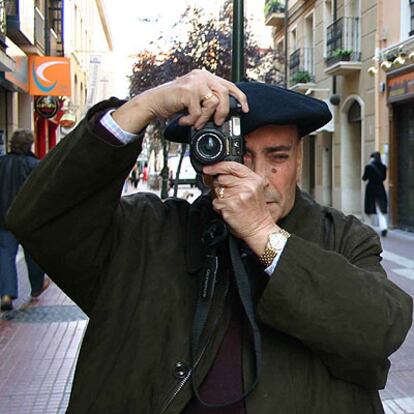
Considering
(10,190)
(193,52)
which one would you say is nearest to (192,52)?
(193,52)

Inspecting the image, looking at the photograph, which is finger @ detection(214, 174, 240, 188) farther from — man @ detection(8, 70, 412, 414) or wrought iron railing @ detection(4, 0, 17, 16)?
wrought iron railing @ detection(4, 0, 17, 16)

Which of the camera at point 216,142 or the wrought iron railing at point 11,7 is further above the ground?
the wrought iron railing at point 11,7

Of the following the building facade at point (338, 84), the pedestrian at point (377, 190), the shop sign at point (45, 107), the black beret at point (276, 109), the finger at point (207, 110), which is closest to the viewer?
the finger at point (207, 110)

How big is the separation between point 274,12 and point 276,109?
2408cm

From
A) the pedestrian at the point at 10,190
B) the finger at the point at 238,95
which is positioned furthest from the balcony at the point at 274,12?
the finger at the point at 238,95

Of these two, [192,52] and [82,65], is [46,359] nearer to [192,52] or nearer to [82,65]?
[192,52]

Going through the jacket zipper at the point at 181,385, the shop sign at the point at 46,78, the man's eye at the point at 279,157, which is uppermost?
the shop sign at the point at 46,78

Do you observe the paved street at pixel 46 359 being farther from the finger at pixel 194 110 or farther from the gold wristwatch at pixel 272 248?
the finger at pixel 194 110

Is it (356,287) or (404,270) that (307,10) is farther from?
(356,287)

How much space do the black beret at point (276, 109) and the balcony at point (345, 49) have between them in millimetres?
15547

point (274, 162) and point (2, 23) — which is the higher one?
point (2, 23)

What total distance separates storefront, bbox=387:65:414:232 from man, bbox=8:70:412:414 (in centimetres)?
1254

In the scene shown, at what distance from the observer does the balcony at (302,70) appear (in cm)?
2045

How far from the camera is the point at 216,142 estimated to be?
1393 mm
